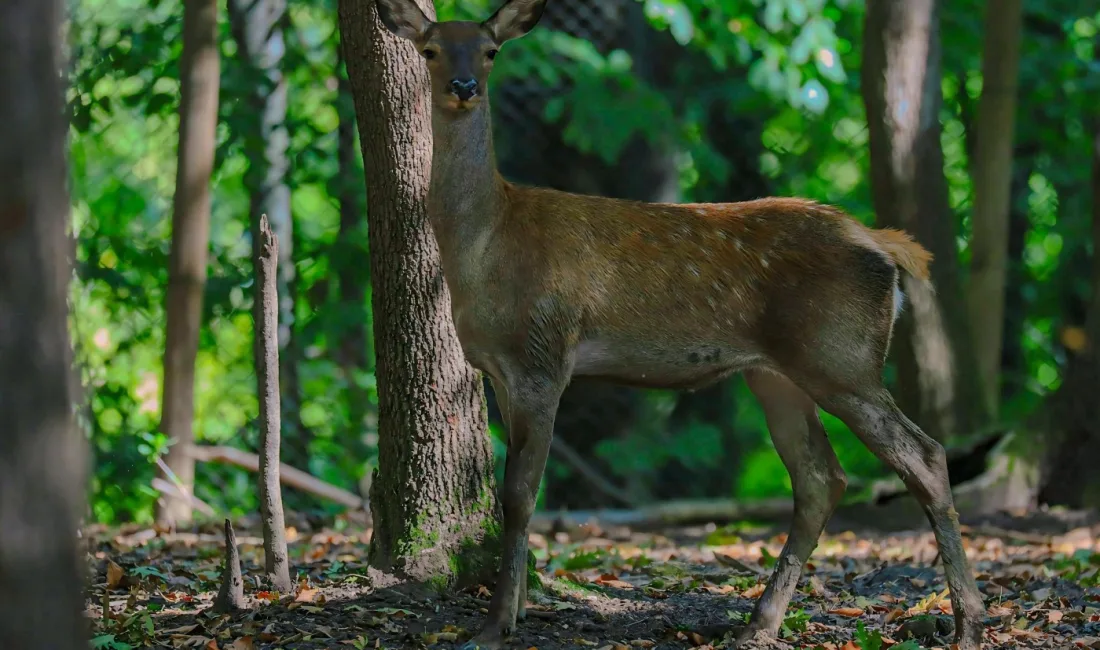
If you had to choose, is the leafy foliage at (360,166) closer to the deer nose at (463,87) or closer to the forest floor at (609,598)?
the forest floor at (609,598)

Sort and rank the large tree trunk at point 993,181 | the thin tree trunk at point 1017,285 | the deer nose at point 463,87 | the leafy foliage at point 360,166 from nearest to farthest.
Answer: the deer nose at point 463,87, the leafy foliage at point 360,166, the large tree trunk at point 993,181, the thin tree trunk at point 1017,285

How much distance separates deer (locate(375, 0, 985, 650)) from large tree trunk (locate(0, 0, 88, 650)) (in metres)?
2.65

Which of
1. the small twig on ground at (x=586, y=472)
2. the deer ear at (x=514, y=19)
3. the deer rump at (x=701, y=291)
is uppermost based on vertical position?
the deer ear at (x=514, y=19)

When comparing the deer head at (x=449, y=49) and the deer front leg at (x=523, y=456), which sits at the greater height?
the deer head at (x=449, y=49)

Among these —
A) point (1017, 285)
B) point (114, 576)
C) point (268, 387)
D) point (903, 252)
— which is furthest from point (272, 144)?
point (1017, 285)

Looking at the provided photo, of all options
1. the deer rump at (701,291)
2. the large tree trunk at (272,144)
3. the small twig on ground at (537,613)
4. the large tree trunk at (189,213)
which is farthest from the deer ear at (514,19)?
the large tree trunk at (272,144)

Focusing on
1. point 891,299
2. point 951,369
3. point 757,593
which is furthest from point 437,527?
point 951,369

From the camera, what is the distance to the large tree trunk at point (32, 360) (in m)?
2.48

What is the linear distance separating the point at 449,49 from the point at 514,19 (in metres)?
0.44

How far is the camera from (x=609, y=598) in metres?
5.64

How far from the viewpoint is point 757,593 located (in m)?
6.04

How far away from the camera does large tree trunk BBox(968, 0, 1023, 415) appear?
9.45m

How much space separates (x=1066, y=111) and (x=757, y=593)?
790cm

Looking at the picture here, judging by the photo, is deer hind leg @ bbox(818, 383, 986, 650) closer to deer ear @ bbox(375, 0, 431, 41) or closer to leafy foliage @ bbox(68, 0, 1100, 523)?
deer ear @ bbox(375, 0, 431, 41)
